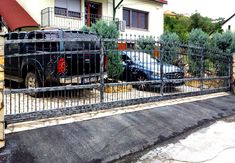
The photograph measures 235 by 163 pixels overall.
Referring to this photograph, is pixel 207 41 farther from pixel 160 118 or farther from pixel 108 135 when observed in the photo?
pixel 108 135

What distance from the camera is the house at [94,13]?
50.7 feet

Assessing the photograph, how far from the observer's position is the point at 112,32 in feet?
30.9

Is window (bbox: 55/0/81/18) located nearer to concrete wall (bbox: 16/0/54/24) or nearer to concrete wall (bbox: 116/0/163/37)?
concrete wall (bbox: 16/0/54/24)

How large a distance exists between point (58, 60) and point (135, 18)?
49.7 feet

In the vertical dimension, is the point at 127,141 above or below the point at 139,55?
below

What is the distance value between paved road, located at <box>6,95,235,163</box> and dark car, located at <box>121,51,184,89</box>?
53.5 inches

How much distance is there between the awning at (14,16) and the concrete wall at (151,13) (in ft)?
22.7

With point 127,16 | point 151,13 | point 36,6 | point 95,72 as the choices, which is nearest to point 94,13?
point 127,16

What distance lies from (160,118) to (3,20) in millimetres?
11345

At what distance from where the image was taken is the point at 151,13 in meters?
21.4

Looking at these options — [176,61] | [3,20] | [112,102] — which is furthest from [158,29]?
[112,102]

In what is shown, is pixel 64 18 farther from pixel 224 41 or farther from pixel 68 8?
pixel 224 41

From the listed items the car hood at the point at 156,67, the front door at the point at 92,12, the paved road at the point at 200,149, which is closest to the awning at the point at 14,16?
the front door at the point at 92,12

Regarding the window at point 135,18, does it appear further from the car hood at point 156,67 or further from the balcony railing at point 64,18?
the car hood at point 156,67
